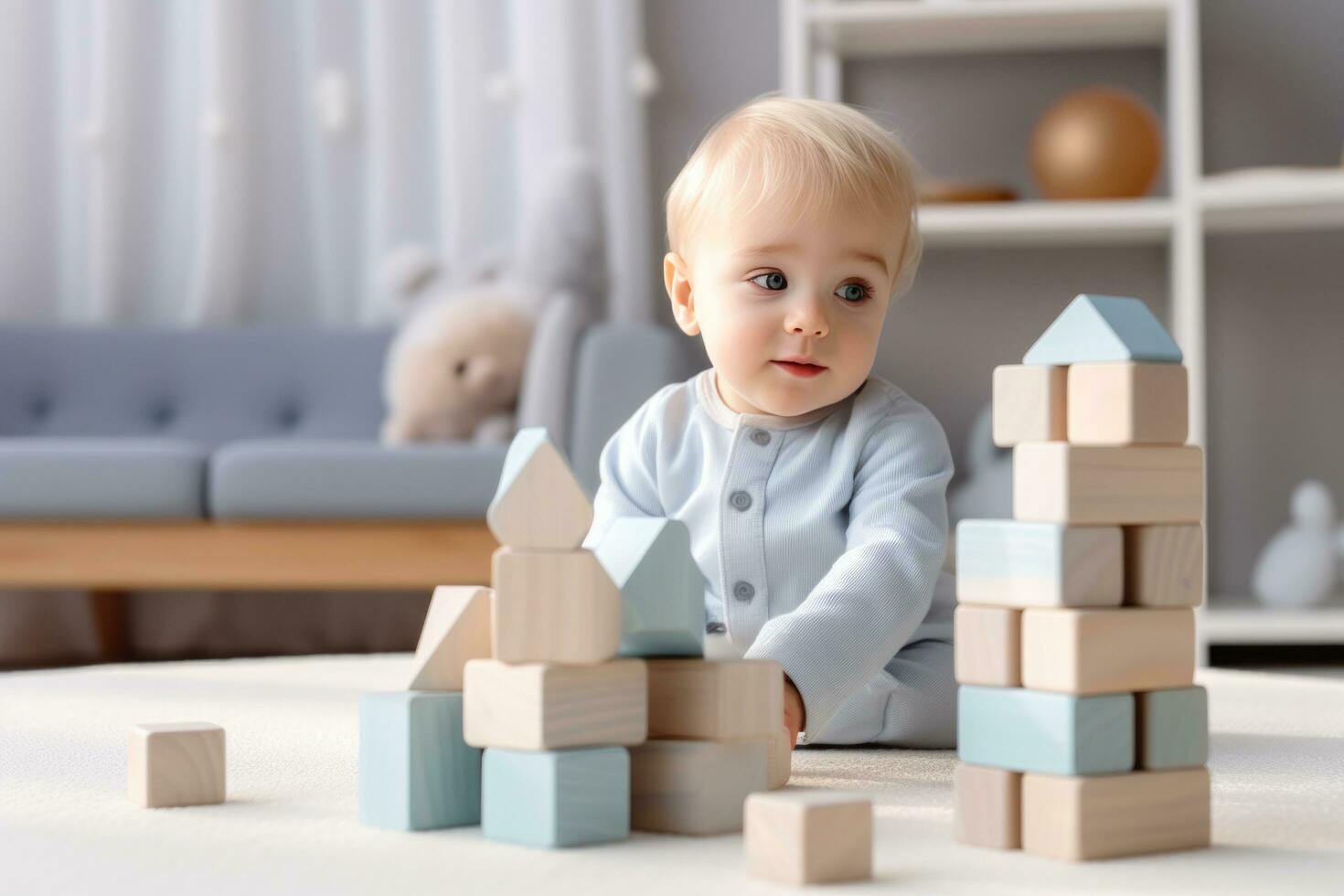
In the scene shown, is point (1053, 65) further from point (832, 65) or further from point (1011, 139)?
point (832, 65)

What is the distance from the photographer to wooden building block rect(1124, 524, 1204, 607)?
2.32ft

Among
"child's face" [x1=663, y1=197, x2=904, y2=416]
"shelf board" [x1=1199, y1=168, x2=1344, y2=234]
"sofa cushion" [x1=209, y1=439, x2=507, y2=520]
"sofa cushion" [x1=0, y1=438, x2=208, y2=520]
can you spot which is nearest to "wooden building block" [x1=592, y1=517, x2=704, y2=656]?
"child's face" [x1=663, y1=197, x2=904, y2=416]

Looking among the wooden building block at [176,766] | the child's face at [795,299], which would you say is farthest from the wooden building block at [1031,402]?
the wooden building block at [176,766]

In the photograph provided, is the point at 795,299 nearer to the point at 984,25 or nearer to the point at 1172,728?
the point at 1172,728

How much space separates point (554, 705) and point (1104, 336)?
0.29m

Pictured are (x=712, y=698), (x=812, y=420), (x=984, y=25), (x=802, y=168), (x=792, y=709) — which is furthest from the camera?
(x=984, y=25)

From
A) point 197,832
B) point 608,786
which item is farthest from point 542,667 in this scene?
point 197,832

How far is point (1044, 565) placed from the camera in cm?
69

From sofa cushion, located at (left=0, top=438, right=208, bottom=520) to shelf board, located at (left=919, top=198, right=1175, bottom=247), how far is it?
49.8 inches

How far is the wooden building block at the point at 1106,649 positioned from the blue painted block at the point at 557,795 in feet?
0.63

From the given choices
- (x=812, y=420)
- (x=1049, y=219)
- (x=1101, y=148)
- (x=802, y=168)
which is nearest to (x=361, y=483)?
(x=1049, y=219)

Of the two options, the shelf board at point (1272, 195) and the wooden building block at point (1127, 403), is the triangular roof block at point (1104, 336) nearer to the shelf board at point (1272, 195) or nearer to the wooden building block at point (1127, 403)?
the wooden building block at point (1127, 403)

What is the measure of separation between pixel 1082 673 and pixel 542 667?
23 centimetres

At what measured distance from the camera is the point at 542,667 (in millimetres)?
691
